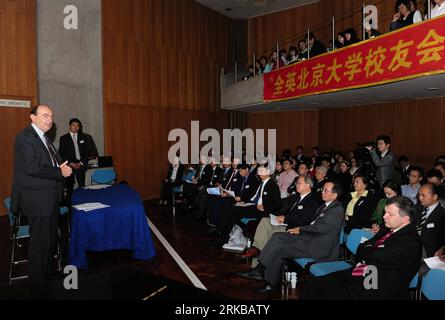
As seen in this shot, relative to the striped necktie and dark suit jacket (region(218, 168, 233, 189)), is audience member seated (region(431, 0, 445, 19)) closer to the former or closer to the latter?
the striped necktie

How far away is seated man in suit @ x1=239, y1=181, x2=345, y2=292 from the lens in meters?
3.48

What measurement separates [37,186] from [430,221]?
3714mm

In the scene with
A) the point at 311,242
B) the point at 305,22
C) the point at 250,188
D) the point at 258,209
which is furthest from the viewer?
the point at 305,22

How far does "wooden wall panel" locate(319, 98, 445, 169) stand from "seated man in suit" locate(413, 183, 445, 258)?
5.46 meters

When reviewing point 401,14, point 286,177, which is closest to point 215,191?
point 286,177

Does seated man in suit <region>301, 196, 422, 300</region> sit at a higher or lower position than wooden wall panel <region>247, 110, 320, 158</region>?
lower

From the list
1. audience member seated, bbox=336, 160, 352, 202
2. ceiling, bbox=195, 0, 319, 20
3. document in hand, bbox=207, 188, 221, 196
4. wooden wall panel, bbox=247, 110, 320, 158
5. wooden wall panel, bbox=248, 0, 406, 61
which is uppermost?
ceiling, bbox=195, 0, 319, 20

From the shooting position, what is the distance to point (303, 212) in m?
4.23

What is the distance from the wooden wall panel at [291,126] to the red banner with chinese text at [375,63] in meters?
3.85

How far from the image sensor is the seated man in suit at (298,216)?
4.20 metres

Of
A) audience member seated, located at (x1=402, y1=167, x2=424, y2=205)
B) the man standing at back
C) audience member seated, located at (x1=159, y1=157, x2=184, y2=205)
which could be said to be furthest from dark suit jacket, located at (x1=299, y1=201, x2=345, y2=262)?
audience member seated, located at (x1=159, y1=157, x2=184, y2=205)

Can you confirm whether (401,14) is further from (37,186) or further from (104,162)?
(104,162)

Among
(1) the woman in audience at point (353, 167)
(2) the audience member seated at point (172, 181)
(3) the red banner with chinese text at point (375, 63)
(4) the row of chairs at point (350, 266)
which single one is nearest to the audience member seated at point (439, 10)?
(3) the red banner with chinese text at point (375, 63)

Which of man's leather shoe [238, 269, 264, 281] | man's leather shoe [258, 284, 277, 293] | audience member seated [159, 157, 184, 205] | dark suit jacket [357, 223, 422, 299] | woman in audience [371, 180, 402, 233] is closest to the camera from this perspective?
dark suit jacket [357, 223, 422, 299]
